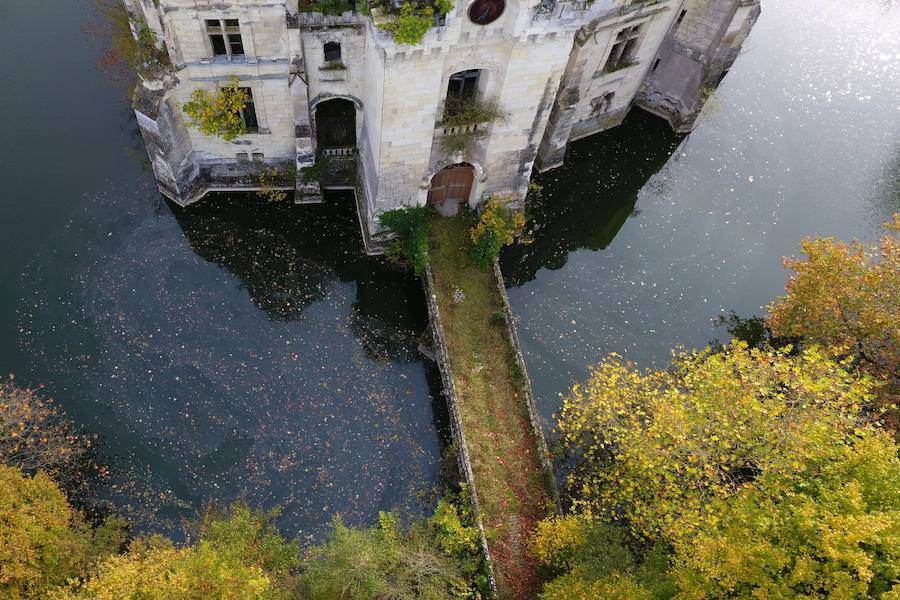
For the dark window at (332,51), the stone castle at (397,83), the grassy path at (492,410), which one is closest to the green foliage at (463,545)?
the grassy path at (492,410)

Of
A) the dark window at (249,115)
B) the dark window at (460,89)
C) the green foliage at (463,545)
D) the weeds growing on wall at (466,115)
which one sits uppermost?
the dark window at (460,89)

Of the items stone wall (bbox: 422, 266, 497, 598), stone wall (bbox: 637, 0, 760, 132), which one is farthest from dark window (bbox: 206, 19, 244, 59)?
stone wall (bbox: 637, 0, 760, 132)

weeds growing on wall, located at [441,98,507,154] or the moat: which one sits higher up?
weeds growing on wall, located at [441,98,507,154]

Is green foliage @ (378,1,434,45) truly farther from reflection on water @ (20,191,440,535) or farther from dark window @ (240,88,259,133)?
reflection on water @ (20,191,440,535)

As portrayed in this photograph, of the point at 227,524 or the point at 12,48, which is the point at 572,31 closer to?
the point at 227,524

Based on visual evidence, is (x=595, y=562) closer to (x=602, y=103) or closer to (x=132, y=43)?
(x=602, y=103)

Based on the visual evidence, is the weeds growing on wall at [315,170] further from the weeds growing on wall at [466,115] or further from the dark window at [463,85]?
the dark window at [463,85]

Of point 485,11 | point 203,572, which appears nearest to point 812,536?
point 203,572
